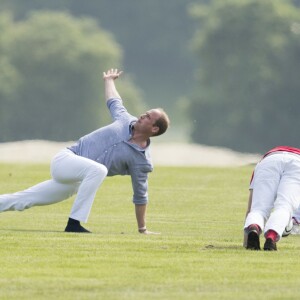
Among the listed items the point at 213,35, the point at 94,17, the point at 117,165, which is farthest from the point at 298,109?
the point at 117,165

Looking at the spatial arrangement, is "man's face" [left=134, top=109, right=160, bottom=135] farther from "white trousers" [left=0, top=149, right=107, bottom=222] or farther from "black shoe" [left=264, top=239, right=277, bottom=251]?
"black shoe" [left=264, top=239, right=277, bottom=251]

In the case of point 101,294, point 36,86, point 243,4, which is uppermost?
point 243,4

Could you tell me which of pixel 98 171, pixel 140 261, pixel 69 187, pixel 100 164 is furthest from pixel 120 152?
pixel 140 261

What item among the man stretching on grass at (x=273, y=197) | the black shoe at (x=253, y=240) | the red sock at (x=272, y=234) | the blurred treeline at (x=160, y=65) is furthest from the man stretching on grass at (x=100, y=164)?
the blurred treeline at (x=160, y=65)

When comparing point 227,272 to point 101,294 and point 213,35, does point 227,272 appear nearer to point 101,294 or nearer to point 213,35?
point 101,294

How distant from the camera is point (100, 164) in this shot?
1220 cm

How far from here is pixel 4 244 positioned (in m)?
10.7

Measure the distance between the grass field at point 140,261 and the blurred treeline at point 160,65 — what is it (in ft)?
239

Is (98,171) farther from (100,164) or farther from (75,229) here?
(75,229)

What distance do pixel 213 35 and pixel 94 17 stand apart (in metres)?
32.1

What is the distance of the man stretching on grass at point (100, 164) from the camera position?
12125 mm

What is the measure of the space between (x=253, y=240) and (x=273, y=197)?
23.1 inches

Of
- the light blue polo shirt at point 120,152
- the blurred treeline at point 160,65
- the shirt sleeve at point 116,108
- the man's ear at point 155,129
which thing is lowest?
the light blue polo shirt at point 120,152

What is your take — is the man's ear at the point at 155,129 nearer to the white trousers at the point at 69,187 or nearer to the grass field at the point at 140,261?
the white trousers at the point at 69,187
